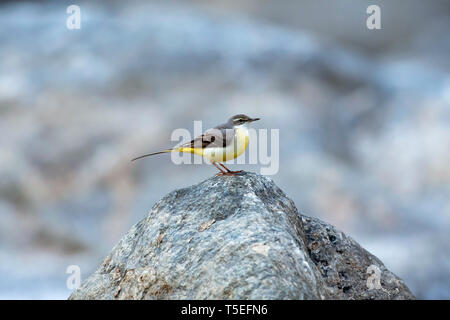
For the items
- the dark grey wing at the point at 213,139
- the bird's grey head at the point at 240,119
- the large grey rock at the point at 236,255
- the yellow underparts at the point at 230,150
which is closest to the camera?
the large grey rock at the point at 236,255

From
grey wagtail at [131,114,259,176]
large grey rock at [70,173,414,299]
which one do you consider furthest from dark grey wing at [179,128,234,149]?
large grey rock at [70,173,414,299]

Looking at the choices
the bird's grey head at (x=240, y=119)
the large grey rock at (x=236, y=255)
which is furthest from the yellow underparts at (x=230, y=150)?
the large grey rock at (x=236, y=255)

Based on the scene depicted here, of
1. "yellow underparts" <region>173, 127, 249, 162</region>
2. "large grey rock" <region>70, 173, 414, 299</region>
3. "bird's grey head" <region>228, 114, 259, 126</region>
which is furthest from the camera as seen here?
"bird's grey head" <region>228, 114, 259, 126</region>

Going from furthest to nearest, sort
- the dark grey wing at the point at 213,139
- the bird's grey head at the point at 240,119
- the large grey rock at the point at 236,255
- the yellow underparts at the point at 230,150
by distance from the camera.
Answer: the bird's grey head at the point at 240,119
the dark grey wing at the point at 213,139
the yellow underparts at the point at 230,150
the large grey rock at the point at 236,255

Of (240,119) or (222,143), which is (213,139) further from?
(240,119)

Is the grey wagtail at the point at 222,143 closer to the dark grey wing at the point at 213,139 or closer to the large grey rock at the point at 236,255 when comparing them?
the dark grey wing at the point at 213,139

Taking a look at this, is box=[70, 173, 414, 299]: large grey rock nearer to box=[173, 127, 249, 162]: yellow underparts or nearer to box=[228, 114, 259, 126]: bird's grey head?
box=[173, 127, 249, 162]: yellow underparts

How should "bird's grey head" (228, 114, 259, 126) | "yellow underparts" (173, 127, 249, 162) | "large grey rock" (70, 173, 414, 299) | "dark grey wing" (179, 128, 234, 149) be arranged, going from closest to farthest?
1. "large grey rock" (70, 173, 414, 299)
2. "yellow underparts" (173, 127, 249, 162)
3. "dark grey wing" (179, 128, 234, 149)
4. "bird's grey head" (228, 114, 259, 126)
